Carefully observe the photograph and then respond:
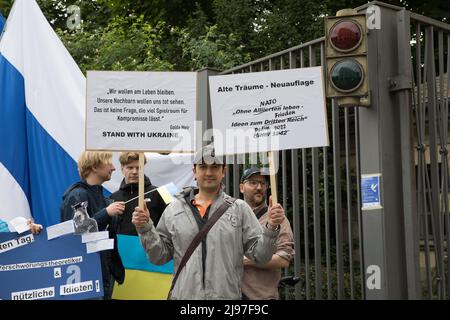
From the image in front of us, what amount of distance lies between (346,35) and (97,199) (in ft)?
7.54

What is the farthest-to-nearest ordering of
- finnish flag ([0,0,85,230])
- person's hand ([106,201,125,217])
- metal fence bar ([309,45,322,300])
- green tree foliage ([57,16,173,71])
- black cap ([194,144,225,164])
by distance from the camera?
green tree foliage ([57,16,173,71])
finnish flag ([0,0,85,230])
metal fence bar ([309,45,322,300])
person's hand ([106,201,125,217])
black cap ([194,144,225,164])

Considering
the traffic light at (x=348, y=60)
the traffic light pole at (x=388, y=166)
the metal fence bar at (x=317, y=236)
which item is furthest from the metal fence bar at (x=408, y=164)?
the metal fence bar at (x=317, y=236)

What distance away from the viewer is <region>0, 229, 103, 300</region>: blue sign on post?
6172mm

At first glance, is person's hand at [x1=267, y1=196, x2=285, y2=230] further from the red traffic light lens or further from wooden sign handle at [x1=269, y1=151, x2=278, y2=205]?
the red traffic light lens

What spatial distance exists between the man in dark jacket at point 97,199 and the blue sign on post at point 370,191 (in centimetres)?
181

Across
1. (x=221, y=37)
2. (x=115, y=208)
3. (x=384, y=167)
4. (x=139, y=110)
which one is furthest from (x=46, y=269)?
(x=221, y=37)

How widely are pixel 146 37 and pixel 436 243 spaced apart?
9.35 metres

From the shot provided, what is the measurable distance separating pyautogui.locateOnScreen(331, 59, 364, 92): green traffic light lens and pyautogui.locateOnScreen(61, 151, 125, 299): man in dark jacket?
1.86 m

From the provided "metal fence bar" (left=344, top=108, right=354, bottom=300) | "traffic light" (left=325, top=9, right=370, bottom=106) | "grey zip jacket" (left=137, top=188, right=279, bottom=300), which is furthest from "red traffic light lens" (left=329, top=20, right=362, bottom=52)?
"grey zip jacket" (left=137, top=188, right=279, bottom=300)

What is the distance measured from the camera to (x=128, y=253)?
677cm

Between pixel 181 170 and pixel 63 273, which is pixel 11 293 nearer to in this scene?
pixel 63 273

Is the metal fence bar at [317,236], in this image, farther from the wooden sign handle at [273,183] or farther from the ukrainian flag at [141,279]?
the ukrainian flag at [141,279]

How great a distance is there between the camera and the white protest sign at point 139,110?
577 cm
